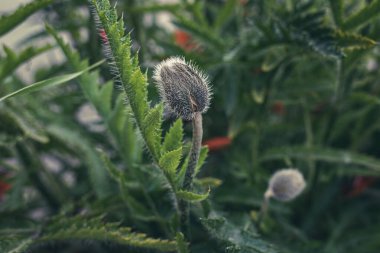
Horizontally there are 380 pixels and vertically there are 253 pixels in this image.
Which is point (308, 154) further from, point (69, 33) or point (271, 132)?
point (69, 33)

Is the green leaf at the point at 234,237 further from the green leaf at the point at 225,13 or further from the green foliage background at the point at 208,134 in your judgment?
the green leaf at the point at 225,13

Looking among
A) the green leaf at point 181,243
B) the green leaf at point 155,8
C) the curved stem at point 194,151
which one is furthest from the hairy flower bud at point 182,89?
the green leaf at point 155,8

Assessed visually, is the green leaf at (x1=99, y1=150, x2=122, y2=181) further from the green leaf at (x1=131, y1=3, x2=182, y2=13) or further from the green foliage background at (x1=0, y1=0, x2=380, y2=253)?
the green leaf at (x1=131, y1=3, x2=182, y2=13)

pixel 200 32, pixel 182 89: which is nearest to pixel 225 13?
pixel 200 32

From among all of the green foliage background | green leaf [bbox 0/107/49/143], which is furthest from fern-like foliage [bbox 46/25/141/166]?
green leaf [bbox 0/107/49/143]

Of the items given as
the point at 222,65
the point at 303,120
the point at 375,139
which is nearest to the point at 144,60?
the point at 222,65
